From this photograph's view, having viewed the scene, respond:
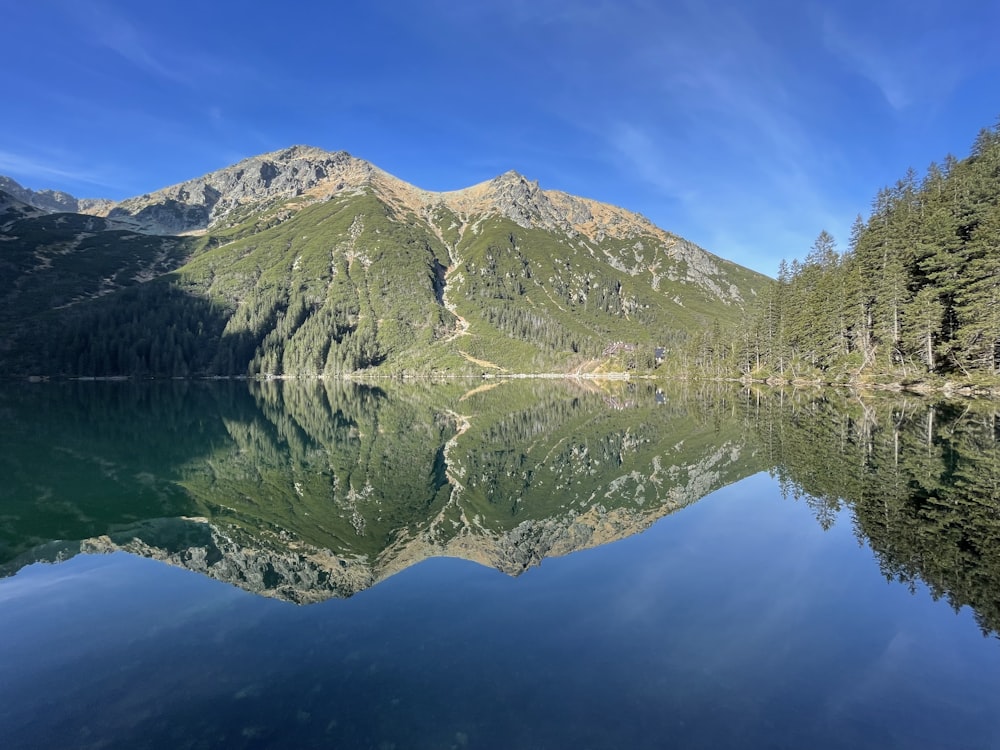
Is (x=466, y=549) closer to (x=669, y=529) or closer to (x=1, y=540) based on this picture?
(x=669, y=529)

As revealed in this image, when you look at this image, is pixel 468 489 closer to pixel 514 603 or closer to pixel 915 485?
pixel 514 603

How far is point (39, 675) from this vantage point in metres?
10.5

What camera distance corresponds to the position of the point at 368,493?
2742 cm

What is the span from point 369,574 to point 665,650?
967 cm

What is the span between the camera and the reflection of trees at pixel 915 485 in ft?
46.6

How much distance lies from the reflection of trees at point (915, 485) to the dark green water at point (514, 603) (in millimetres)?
154

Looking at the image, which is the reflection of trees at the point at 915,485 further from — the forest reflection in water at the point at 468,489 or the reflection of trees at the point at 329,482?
the reflection of trees at the point at 329,482

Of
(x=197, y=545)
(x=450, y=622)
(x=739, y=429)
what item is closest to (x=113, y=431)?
(x=197, y=545)

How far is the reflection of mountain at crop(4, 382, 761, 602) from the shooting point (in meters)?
18.5

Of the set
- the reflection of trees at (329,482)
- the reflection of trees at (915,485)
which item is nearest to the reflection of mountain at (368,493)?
the reflection of trees at (329,482)

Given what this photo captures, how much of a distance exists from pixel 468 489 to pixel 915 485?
2113cm

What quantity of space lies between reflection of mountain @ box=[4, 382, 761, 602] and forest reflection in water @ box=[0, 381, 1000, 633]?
13 centimetres

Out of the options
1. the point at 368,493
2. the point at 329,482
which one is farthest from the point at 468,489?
the point at 329,482

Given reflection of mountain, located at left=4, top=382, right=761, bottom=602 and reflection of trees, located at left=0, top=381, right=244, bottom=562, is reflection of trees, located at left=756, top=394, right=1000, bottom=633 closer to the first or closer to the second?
reflection of mountain, located at left=4, top=382, right=761, bottom=602
